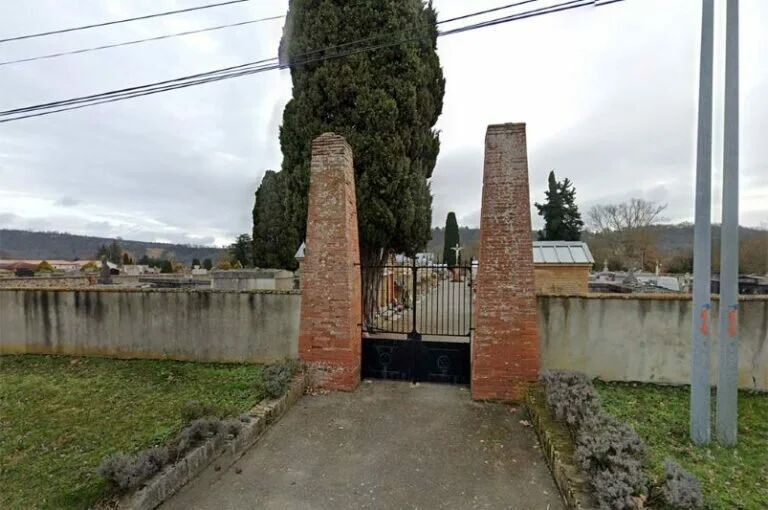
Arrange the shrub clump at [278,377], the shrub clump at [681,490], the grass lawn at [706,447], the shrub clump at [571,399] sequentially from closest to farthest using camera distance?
the shrub clump at [681,490] → the grass lawn at [706,447] → the shrub clump at [571,399] → the shrub clump at [278,377]

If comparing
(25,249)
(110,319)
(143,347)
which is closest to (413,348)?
(143,347)

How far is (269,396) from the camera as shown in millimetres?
4957

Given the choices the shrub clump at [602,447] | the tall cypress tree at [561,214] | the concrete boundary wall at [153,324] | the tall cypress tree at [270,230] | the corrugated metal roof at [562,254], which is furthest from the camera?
the tall cypress tree at [561,214]

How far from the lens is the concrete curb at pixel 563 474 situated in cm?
286

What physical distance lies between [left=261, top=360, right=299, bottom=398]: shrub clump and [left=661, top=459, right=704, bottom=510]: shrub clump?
414 centimetres

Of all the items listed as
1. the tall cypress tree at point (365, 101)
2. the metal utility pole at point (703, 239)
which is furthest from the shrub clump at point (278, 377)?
the metal utility pole at point (703, 239)

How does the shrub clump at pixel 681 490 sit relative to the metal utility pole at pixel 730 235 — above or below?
below

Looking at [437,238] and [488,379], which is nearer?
[488,379]

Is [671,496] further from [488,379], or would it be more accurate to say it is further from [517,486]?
[488,379]

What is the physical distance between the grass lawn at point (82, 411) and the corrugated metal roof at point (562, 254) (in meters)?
7.88

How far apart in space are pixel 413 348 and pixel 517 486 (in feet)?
8.86

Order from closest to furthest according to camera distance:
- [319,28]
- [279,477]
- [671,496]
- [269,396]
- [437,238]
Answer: [671,496] < [279,477] < [269,396] < [319,28] < [437,238]

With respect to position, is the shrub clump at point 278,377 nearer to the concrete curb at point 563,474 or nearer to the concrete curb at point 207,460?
the concrete curb at point 207,460

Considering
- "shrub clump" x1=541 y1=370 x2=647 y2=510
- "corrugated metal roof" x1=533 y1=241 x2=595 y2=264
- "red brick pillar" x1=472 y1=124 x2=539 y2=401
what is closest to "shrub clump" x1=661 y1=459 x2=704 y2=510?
"shrub clump" x1=541 y1=370 x2=647 y2=510
